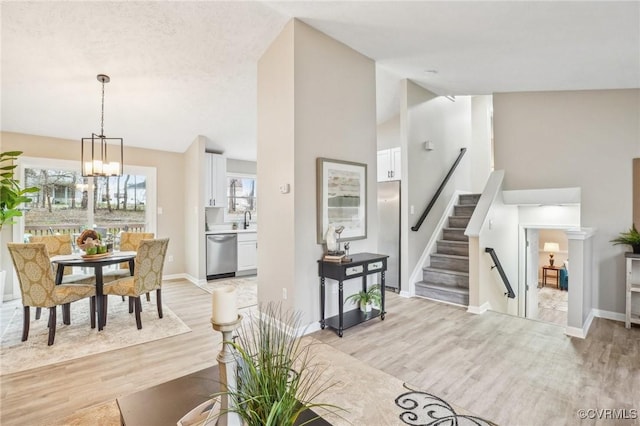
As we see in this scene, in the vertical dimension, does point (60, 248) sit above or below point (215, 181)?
below

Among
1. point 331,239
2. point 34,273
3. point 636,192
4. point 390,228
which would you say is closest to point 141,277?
point 34,273

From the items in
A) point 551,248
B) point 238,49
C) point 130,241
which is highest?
point 238,49

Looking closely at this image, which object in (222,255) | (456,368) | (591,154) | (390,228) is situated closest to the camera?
(456,368)

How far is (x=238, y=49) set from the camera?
365cm

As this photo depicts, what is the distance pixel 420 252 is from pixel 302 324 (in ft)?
8.32

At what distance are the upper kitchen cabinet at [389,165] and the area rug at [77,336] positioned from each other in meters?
3.80

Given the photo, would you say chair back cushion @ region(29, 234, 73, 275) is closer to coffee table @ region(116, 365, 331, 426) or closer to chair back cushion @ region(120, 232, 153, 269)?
chair back cushion @ region(120, 232, 153, 269)

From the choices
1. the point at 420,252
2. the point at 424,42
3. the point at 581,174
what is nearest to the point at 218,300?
the point at 424,42

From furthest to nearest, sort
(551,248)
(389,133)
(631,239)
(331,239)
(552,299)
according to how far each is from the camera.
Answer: (551,248), (552,299), (389,133), (631,239), (331,239)

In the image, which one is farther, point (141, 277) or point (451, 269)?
point (451, 269)

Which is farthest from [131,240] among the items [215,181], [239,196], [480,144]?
[480,144]

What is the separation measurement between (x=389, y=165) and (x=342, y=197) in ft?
6.62

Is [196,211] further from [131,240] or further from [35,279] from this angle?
[35,279]

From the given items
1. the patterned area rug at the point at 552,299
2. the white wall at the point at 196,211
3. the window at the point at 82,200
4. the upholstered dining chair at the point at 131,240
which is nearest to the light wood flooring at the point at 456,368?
the upholstered dining chair at the point at 131,240
